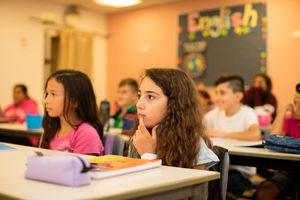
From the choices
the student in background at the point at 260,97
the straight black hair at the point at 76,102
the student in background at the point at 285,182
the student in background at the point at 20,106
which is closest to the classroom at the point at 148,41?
the student in background at the point at 260,97

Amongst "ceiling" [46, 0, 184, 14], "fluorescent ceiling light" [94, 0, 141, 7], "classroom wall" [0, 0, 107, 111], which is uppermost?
"ceiling" [46, 0, 184, 14]

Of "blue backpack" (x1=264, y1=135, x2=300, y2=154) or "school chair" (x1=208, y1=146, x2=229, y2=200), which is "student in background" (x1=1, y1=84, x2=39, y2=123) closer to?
→ "blue backpack" (x1=264, y1=135, x2=300, y2=154)

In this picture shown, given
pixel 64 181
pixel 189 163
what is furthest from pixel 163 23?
pixel 64 181

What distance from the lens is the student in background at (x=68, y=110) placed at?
209cm

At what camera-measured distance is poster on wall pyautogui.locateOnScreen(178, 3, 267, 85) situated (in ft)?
19.1

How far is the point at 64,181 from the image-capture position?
3.16ft

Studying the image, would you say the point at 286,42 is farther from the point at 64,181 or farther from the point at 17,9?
the point at 64,181

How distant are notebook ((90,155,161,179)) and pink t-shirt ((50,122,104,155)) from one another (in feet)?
2.27

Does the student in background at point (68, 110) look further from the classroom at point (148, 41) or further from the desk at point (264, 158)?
the classroom at point (148, 41)

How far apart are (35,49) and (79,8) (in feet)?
3.94

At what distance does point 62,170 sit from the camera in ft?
3.16

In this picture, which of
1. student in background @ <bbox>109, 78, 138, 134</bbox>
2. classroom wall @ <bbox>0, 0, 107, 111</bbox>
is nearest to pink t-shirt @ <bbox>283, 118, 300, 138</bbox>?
student in background @ <bbox>109, 78, 138, 134</bbox>

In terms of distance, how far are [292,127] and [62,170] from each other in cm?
218

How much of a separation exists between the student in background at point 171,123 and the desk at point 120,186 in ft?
1.00
